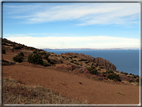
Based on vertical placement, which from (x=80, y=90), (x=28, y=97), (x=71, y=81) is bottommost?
(x=80, y=90)

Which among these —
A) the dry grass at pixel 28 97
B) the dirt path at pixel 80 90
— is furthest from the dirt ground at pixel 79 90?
the dry grass at pixel 28 97

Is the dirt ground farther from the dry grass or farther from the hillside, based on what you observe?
the dry grass

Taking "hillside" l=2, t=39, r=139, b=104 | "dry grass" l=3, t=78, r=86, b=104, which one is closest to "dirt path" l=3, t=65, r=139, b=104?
"hillside" l=2, t=39, r=139, b=104

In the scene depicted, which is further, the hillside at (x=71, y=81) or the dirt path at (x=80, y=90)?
the hillside at (x=71, y=81)

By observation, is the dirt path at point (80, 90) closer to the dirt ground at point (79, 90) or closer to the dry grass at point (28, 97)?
the dirt ground at point (79, 90)

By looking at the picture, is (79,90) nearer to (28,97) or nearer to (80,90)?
(80,90)

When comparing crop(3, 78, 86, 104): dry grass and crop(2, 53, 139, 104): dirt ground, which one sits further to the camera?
crop(2, 53, 139, 104): dirt ground

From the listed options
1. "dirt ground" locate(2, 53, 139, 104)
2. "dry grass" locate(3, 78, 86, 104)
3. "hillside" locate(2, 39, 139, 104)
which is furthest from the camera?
"hillside" locate(2, 39, 139, 104)

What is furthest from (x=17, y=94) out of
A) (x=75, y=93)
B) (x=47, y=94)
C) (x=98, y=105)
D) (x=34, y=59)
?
(x=34, y=59)

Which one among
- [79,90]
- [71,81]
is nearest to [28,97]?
[79,90]

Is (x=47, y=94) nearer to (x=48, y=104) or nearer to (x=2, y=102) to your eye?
(x=48, y=104)

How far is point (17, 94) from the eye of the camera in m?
7.39

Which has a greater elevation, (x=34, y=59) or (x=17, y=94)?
(x=34, y=59)

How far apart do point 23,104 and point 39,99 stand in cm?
112
